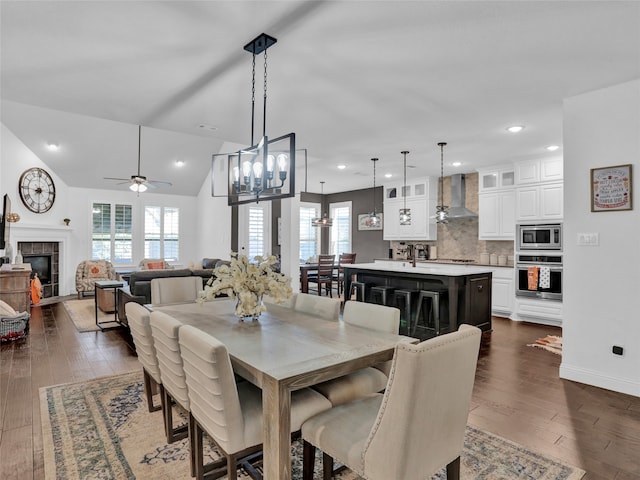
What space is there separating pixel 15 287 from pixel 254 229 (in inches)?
189


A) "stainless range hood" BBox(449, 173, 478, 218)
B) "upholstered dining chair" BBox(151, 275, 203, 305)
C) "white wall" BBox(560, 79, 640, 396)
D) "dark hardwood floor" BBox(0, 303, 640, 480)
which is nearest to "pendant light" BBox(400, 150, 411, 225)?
"stainless range hood" BBox(449, 173, 478, 218)

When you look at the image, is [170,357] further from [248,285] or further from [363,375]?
[363,375]

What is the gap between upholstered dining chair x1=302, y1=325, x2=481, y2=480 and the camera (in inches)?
53.2

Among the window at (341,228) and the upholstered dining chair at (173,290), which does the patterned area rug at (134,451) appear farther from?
the window at (341,228)

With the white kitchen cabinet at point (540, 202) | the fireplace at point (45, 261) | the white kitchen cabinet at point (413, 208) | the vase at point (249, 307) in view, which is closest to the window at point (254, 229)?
the white kitchen cabinet at point (413, 208)

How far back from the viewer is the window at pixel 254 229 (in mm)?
9227

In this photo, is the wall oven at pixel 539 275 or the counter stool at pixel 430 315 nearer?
the counter stool at pixel 430 315

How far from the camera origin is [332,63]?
282 cm

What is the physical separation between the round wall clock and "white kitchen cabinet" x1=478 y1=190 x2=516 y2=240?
8908 mm

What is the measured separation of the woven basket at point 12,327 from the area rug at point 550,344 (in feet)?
20.5

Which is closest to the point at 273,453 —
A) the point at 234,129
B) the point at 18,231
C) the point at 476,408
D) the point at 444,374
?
the point at 444,374

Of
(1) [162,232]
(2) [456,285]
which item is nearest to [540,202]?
(2) [456,285]

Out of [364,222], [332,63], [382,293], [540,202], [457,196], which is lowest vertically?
[382,293]

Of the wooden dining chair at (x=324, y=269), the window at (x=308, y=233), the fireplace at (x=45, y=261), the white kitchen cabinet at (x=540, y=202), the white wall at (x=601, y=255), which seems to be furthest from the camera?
the window at (x=308, y=233)
